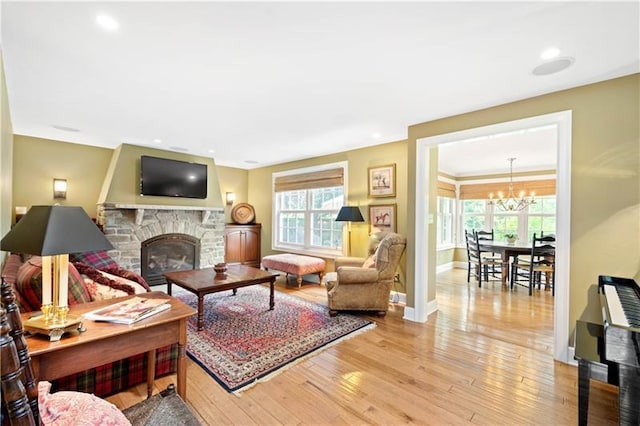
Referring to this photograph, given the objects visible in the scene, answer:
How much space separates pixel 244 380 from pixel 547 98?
348 centimetres

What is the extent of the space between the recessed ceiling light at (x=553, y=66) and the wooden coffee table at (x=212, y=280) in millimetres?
3244

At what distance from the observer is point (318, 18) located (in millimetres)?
1669

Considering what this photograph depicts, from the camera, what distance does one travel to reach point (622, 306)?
5.55 feet

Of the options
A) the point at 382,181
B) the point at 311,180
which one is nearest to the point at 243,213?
the point at 311,180

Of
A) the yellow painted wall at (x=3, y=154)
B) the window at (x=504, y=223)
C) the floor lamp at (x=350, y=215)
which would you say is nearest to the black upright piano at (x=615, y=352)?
A: the floor lamp at (x=350, y=215)

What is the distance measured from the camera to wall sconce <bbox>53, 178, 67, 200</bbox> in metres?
4.44

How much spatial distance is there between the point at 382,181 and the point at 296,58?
262cm

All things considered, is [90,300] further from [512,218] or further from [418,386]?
[512,218]

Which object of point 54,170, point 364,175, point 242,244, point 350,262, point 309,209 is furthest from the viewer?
point 242,244

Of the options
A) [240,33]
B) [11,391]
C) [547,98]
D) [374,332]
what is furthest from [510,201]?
[11,391]

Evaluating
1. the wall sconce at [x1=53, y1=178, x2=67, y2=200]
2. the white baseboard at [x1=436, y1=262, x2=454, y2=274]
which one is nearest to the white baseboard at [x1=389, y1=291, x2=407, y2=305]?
the white baseboard at [x1=436, y1=262, x2=454, y2=274]

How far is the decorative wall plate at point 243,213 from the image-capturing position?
6.45 m

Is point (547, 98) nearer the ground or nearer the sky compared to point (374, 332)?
nearer the sky

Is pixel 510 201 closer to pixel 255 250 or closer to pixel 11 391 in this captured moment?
pixel 255 250
